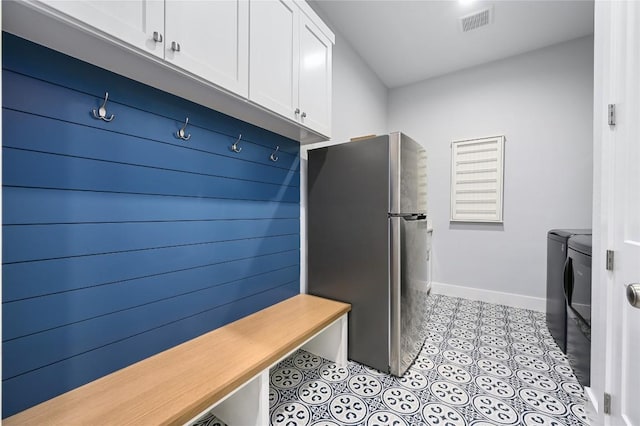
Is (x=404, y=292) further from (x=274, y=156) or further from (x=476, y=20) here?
(x=476, y=20)

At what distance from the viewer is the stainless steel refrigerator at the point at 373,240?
1.69 m

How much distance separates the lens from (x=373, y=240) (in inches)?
68.9

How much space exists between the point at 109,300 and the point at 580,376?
2.65 metres

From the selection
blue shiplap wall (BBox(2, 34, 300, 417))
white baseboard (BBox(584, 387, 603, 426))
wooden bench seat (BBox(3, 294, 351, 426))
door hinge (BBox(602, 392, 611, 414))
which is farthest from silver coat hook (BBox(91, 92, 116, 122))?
white baseboard (BBox(584, 387, 603, 426))

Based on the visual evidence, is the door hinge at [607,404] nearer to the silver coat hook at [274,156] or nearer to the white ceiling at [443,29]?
the silver coat hook at [274,156]

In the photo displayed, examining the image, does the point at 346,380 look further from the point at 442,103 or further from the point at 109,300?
the point at 442,103

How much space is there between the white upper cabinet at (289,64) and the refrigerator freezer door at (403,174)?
1.64 feet

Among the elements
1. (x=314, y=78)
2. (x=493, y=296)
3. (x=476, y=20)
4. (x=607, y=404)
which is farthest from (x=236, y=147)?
(x=493, y=296)

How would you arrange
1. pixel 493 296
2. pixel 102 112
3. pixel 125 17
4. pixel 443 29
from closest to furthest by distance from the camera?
1. pixel 125 17
2. pixel 102 112
3. pixel 443 29
4. pixel 493 296

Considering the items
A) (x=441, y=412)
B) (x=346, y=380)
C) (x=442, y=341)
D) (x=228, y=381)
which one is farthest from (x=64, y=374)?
(x=442, y=341)

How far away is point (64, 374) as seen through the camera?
96 centimetres

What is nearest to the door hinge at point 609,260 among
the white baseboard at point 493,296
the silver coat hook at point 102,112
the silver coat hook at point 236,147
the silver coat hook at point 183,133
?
the silver coat hook at point 236,147

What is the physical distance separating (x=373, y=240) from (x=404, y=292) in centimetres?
40

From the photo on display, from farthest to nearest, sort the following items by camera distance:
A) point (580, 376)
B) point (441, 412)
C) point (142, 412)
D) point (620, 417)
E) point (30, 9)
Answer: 1. point (580, 376)
2. point (441, 412)
3. point (620, 417)
4. point (142, 412)
5. point (30, 9)
